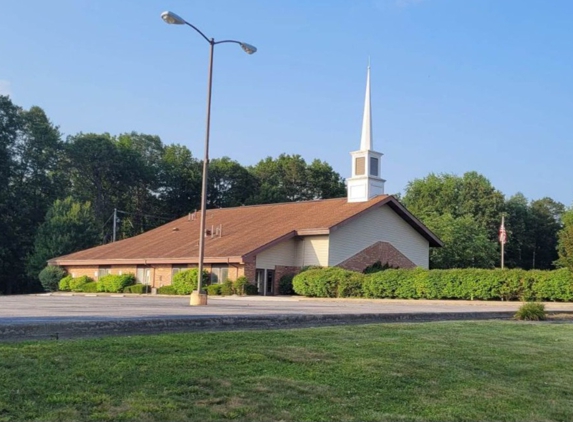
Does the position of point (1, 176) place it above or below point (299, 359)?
above

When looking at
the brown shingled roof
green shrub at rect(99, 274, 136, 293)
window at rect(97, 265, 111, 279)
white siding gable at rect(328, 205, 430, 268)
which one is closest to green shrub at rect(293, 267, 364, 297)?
the brown shingled roof

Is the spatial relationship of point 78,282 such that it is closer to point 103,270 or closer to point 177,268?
point 103,270

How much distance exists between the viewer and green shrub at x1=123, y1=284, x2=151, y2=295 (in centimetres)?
4022

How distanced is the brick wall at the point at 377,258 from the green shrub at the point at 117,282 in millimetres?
13483

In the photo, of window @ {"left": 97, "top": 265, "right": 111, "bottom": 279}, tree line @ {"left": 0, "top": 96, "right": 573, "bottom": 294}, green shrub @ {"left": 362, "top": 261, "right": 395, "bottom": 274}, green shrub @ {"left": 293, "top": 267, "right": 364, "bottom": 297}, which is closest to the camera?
green shrub @ {"left": 293, "top": 267, "right": 364, "bottom": 297}

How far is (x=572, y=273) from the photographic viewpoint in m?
24.5

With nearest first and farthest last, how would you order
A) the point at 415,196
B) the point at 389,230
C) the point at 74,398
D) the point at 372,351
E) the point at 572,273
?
the point at 74,398, the point at 372,351, the point at 572,273, the point at 389,230, the point at 415,196

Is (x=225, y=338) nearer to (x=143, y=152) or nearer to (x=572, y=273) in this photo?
(x=572, y=273)

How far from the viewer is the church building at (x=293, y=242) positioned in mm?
36938

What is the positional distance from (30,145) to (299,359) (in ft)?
197

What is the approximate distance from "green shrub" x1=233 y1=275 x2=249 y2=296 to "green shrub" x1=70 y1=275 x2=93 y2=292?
47.5 feet

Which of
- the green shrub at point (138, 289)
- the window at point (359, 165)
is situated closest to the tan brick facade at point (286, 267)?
the green shrub at point (138, 289)

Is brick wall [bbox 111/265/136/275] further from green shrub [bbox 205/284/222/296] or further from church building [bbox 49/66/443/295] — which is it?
green shrub [bbox 205/284/222/296]

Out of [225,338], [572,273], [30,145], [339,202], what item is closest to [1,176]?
[30,145]
